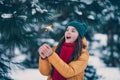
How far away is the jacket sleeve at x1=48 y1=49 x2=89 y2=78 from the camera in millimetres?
3709

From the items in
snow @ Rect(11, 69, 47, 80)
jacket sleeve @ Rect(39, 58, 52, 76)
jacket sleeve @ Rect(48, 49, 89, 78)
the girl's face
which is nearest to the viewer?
jacket sleeve @ Rect(48, 49, 89, 78)

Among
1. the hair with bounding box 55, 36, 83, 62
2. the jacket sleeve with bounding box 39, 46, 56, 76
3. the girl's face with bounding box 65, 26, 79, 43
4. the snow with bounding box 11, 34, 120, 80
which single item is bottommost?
the snow with bounding box 11, 34, 120, 80

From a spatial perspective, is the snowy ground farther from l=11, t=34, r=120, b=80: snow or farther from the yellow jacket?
the yellow jacket

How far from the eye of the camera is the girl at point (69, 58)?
3.79 meters

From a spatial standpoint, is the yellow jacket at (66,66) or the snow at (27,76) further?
the snow at (27,76)

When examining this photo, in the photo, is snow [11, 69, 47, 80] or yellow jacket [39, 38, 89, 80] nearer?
yellow jacket [39, 38, 89, 80]

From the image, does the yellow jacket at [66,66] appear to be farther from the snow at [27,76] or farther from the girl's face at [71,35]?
the snow at [27,76]

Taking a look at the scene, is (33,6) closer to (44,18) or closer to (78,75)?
(44,18)

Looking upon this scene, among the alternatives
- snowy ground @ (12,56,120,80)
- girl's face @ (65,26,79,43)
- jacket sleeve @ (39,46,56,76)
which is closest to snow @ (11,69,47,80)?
snowy ground @ (12,56,120,80)

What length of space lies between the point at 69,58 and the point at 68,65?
18 centimetres

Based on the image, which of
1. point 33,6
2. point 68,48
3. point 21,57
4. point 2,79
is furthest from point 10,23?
point 21,57

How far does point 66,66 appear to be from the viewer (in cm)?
376

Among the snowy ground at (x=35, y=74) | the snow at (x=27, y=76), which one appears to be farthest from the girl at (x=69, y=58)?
the snow at (x=27, y=76)

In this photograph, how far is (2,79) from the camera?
16.1 feet
